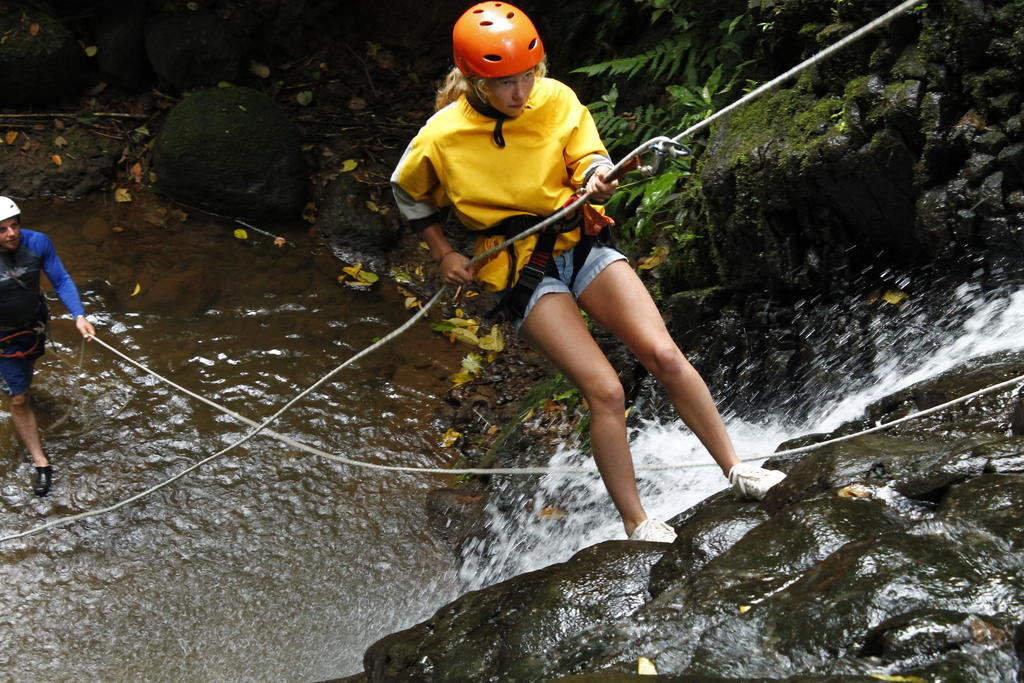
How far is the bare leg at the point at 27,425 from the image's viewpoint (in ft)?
20.9

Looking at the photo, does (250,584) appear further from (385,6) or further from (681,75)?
(385,6)

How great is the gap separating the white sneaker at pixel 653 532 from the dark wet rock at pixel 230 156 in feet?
21.4

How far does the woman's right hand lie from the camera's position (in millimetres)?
3703

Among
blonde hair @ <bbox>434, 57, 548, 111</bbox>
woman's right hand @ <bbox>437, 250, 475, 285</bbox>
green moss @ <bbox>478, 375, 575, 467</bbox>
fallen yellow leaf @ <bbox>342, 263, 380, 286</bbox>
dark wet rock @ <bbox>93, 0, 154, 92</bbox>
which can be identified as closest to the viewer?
blonde hair @ <bbox>434, 57, 548, 111</bbox>

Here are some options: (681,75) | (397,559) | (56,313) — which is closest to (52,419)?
(56,313)

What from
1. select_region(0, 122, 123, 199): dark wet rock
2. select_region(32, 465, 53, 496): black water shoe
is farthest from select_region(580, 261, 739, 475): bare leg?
select_region(0, 122, 123, 199): dark wet rock

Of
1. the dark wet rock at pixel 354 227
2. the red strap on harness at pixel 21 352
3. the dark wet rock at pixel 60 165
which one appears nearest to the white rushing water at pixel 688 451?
the red strap on harness at pixel 21 352

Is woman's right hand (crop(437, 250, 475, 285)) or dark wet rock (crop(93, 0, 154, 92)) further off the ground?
dark wet rock (crop(93, 0, 154, 92))

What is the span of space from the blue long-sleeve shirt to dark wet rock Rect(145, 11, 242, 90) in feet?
13.4

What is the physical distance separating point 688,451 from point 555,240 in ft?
6.98

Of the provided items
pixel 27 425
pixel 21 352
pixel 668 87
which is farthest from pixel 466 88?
pixel 27 425

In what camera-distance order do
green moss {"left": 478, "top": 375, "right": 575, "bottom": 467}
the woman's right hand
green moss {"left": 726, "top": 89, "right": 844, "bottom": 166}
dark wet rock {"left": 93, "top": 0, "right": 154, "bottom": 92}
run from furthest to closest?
1. dark wet rock {"left": 93, "top": 0, "right": 154, "bottom": 92}
2. green moss {"left": 478, "top": 375, "right": 575, "bottom": 467}
3. green moss {"left": 726, "top": 89, "right": 844, "bottom": 166}
4. the woman's right hand

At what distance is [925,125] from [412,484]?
3888 millimetres

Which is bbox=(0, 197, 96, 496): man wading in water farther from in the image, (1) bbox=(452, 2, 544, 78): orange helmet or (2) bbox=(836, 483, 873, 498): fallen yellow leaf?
(2) bbox=(836, 483, 873, 498): fallen yellow leaf
